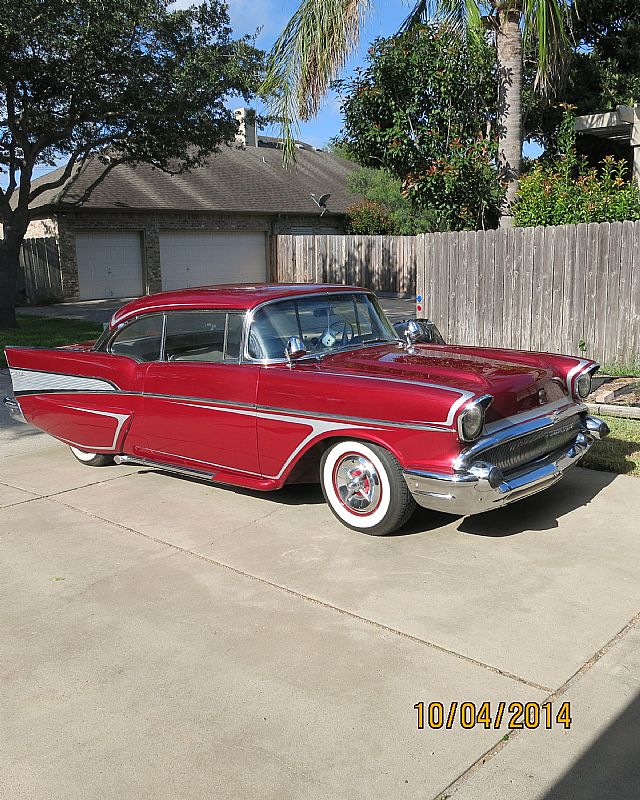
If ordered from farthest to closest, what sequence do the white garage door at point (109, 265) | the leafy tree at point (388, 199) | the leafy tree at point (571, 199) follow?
the leafy tree at point (388, 199)
the white garage door at point (109, 265)
the leafy tree at point (571, 199)

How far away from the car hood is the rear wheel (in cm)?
244

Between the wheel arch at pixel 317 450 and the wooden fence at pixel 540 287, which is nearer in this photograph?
the wheel arch at pixel 317 450

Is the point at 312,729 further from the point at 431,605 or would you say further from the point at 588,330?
the point at 588,330

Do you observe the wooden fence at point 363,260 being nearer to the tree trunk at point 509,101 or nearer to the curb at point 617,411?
the tree trunk at point 509,101

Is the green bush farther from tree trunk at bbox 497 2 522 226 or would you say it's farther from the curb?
the curb

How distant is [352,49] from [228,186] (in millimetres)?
17575

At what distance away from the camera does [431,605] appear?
157 inches

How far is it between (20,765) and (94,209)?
22930mm

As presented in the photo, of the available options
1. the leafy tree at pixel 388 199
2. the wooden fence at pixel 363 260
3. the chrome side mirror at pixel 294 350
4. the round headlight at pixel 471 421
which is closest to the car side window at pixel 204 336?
the chrome side mirror at pixel 294 350

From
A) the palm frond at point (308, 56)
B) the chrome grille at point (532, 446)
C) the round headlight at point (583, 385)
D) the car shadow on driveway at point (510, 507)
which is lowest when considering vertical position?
the car shadow on driveway at point (510, 507)

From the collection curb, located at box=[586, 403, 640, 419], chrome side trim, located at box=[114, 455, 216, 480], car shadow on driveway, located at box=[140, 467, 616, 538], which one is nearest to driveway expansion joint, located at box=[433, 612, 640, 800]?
car shadow on driveway, located at box=[140, 467, 616, 538]

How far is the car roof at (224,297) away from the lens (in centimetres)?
548

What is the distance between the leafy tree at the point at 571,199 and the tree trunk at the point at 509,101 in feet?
2.04

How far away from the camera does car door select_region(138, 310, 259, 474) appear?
5.30 m
